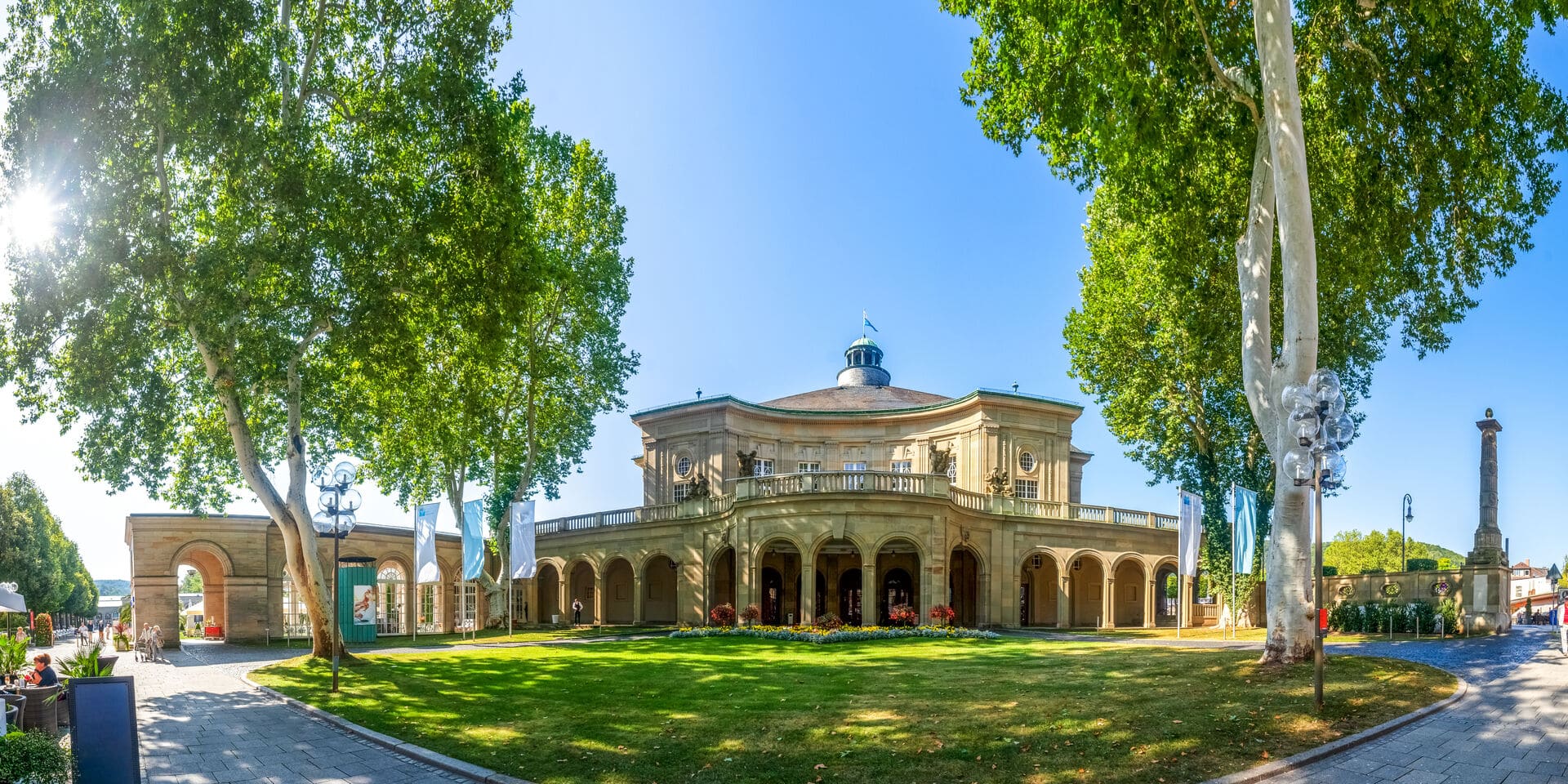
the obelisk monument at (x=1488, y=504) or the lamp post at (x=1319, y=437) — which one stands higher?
the lamp post at (x=1319, y=437)

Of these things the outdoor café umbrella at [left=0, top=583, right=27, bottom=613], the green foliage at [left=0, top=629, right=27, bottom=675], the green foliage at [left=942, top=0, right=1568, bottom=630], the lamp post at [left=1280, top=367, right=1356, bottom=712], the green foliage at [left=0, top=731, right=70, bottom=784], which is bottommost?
the green foliage at [left=0, top=629, right=27, bottom=675]

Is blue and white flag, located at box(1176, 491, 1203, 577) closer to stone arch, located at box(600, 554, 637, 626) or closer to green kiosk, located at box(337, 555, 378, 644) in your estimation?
stone arch, located at box(600, 554, 637, 626)

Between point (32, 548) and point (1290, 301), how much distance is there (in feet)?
214

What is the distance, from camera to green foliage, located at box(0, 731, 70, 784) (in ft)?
27.9

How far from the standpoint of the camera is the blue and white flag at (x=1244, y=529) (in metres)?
30.5

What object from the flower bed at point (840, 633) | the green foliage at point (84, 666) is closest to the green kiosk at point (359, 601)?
the flower bed at point (840, 633)

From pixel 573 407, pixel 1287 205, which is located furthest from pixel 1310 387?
pixel 573 407

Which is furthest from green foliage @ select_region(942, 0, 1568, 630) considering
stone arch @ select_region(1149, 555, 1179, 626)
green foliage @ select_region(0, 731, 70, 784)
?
stone arch @ select_region(1149, 555, 1179, 626)

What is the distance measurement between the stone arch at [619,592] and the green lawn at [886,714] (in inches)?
981

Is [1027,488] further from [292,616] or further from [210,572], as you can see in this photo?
[210,572]

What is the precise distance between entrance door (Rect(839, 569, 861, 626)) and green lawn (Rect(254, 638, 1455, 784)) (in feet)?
67.3

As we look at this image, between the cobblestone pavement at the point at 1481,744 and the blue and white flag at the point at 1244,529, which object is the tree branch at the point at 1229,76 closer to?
the cobblestone pavement at the point at 1481,744

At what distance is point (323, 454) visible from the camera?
1106 inches

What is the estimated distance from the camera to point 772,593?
41875 millimetres
